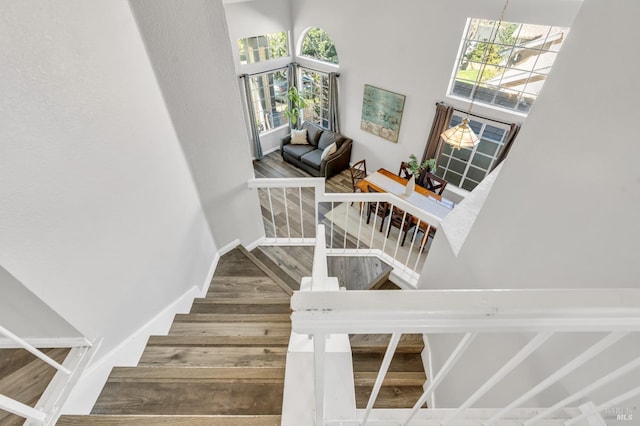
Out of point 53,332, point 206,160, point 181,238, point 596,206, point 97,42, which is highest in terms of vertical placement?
point 97,42

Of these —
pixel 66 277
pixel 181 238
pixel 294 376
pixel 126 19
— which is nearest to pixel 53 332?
pixel 66 277

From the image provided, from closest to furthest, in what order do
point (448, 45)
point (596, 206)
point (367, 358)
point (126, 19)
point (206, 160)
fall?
point (596, 206) → point (126, 19) → point (367, 358) → point (206, 160) → point (448, 45)

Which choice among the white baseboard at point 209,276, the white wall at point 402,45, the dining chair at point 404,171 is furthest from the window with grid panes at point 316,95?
the white baseboard at point 209,276

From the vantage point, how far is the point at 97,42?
1344 millimetres

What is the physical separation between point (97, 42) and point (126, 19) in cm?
33

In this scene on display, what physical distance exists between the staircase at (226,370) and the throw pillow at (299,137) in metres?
4.82

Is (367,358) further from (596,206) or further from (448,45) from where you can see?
(448,45)

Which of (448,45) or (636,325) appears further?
(448,45)

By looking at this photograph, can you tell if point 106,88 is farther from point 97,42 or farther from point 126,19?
point 126,19

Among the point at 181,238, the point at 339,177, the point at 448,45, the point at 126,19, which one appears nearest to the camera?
the point at 126,19

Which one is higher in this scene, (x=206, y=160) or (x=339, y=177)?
(x=206, y=160)

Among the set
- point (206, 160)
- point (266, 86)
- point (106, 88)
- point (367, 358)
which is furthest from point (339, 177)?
point (106, 88)

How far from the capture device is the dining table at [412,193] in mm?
4465

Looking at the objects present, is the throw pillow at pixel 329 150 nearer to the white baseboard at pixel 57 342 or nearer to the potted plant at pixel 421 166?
the potted plant at pixel 421 166
